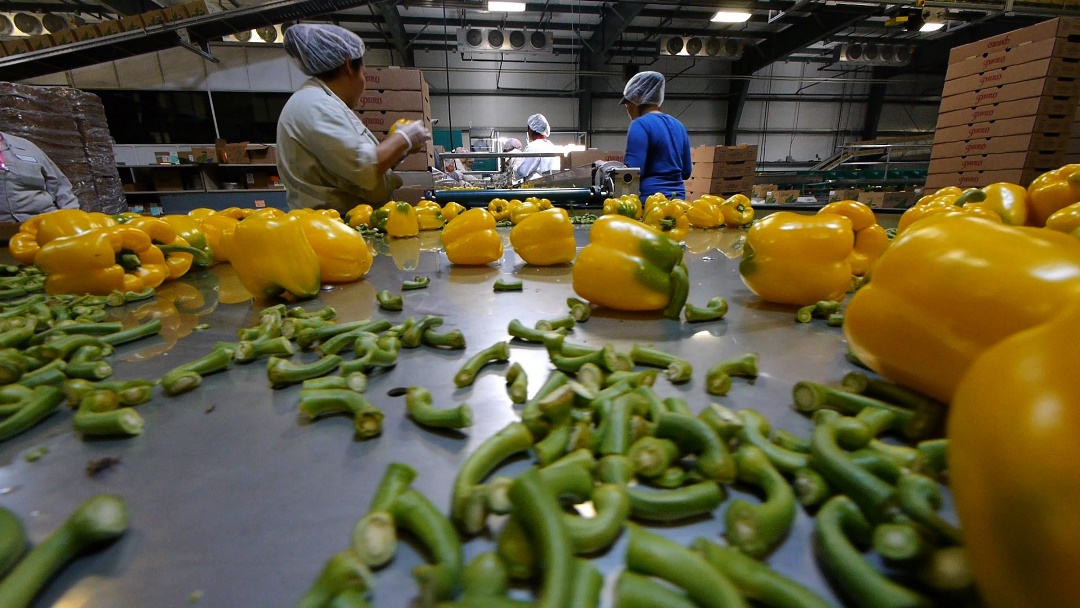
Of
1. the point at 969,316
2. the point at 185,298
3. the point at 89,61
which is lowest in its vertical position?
the point at 185,298

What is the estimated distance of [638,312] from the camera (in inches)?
61.6

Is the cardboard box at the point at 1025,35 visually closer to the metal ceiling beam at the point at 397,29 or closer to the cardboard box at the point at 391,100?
the cardboard box at the point at 391,100

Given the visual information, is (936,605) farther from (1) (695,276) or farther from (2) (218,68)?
(2) (218,68)

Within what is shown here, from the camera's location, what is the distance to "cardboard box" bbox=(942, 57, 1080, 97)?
5.99 metres

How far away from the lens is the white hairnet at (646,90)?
5355 millimetres

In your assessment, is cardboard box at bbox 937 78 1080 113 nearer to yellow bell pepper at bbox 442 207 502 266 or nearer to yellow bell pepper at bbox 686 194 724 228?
yellow bell pepper at bbox 686 194 724 228

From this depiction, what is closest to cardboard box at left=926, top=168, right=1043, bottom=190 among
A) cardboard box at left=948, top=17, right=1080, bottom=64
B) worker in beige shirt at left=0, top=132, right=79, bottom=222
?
cardboard box at left=948, top=17, right=1080, bottom=64

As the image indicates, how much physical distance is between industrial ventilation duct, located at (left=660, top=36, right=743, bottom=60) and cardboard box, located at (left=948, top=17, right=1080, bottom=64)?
6.47m

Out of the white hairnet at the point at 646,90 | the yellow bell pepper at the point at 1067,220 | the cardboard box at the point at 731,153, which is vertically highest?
the white hairnet at the point at 646,90

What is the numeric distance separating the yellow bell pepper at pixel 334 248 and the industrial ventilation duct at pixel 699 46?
1269cm

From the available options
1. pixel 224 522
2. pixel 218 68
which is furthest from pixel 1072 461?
pixel 218 68

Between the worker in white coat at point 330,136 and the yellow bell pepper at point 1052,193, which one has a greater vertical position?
the worker in white coat at point 330,136

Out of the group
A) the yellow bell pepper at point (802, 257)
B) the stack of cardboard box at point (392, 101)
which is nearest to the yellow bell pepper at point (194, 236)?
the yellow bell pepper at point (802, 257)

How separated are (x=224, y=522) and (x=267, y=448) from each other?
188mm
